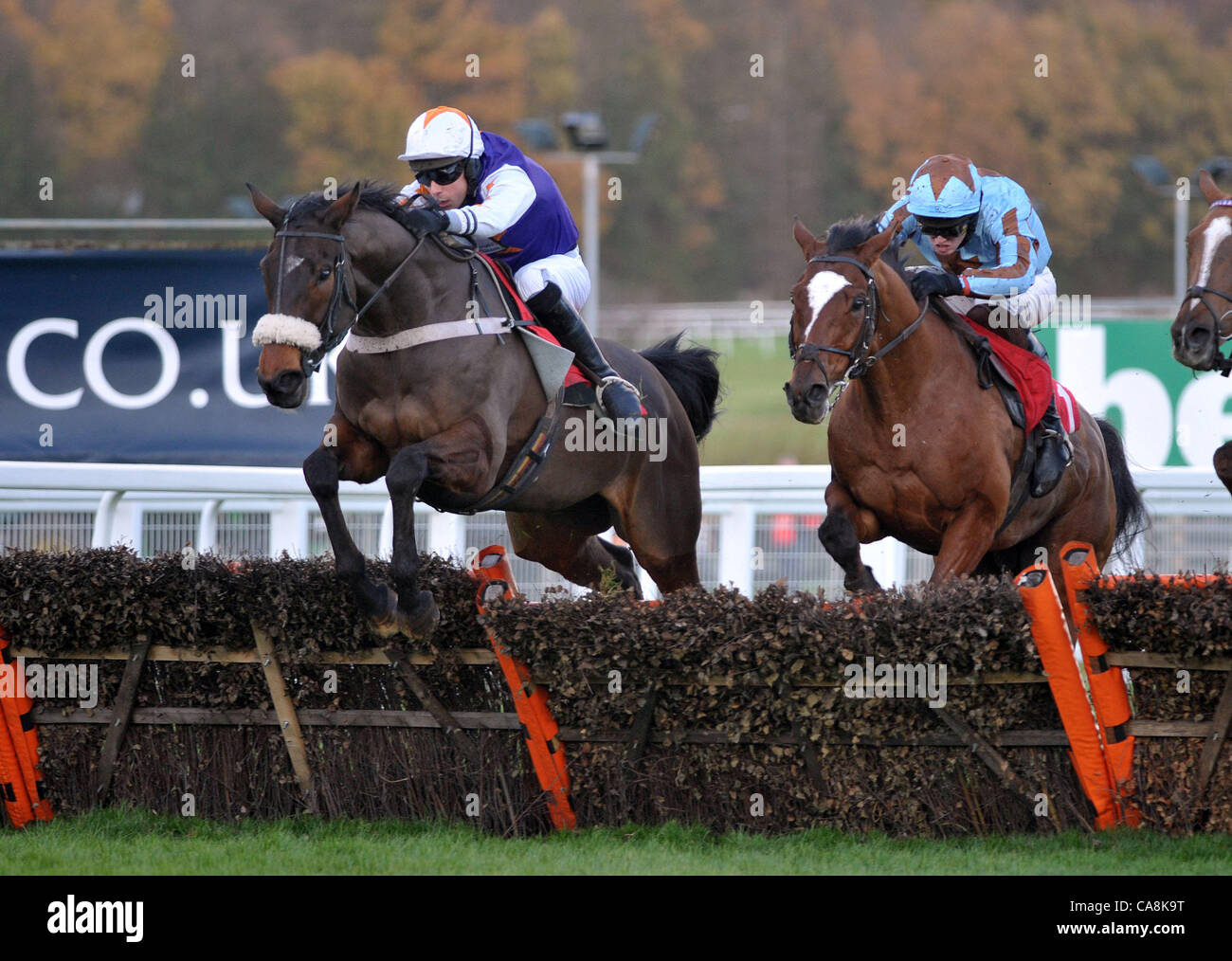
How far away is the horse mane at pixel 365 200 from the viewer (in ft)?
15.2

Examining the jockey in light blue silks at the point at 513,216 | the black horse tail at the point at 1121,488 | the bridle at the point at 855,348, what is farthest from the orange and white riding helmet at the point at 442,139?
the black horse tail at the point at 1121,488

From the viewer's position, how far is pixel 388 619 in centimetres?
458

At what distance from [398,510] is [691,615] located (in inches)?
35.6

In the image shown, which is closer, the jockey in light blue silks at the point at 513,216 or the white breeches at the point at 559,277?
the jockey in light blue silks at the point at 513,216

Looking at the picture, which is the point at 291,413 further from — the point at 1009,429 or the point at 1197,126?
the point at 1197,126

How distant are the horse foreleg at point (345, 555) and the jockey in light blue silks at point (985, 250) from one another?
208cm

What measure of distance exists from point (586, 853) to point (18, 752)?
6.20 ft

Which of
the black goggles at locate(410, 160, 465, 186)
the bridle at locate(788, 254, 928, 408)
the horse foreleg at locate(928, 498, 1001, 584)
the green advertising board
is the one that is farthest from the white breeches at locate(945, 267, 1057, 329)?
the green advertising board

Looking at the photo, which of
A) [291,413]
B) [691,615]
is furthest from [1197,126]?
[691,615]

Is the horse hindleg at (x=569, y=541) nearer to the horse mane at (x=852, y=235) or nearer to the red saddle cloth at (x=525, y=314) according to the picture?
the red saddle cloth at (x=525, y=314)

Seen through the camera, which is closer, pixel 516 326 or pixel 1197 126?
pixel 516 326

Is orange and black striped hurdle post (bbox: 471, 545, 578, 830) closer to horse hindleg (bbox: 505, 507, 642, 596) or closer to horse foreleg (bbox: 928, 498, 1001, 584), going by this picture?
horse hindleg (bbox: 505, 507, 642, 596)
